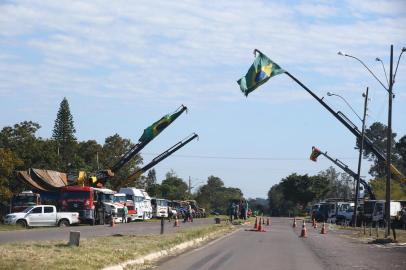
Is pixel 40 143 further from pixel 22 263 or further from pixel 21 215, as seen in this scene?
pixel 22 263

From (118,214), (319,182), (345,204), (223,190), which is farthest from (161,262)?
(223,190)

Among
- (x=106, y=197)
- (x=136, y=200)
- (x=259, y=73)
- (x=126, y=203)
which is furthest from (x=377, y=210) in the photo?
(x=106, y=197)

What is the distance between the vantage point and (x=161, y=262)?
19641mm

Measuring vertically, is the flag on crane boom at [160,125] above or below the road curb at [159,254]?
above

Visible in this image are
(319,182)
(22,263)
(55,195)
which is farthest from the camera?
(319,182)

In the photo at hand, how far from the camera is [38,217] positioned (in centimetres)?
4359

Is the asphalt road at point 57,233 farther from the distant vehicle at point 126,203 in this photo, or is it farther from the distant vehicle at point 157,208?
the distant vehicle at point 157,208

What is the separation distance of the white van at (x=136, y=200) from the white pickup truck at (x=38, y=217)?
1527cm

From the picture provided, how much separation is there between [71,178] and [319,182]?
79272 millimetres

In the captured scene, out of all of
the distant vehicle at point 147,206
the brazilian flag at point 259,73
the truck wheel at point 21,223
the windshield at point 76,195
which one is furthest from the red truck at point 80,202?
the distant vehicle at point 147,206

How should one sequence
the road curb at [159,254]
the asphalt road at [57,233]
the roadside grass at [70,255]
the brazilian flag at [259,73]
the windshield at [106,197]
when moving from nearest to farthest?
the roadside grass at [70,255], the road curb at [159,254], the asphalt road at [57,233], the brazilian flag at [259,73], the windshield at [106,197]

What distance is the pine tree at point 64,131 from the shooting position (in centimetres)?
9444

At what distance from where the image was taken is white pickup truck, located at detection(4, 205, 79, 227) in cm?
4291

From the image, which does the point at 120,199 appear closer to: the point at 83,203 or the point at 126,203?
the point at 126,203
